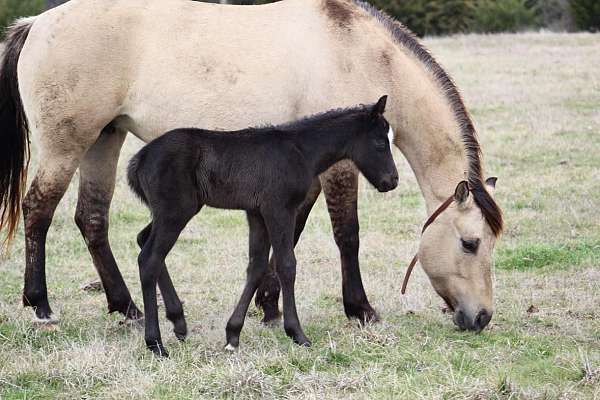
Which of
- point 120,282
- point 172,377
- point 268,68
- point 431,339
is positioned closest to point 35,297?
point 120,282

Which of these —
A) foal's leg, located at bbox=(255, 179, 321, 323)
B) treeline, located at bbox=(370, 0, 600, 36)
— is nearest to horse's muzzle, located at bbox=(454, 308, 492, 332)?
foal's leg, located at bbox=(255, 179, 321, 323)

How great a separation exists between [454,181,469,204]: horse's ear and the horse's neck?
0.57 ft

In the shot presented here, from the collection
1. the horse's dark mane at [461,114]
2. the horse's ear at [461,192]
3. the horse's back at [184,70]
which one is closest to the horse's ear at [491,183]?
the horse's dark mane at [461,114]

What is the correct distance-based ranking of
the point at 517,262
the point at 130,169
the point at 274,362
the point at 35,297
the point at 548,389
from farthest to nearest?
1. the point at 517,262
2. the point at 35,297
3. the point at 130,169
4. the point at 274,362
5. the point at 548,389

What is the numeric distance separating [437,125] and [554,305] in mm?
1542

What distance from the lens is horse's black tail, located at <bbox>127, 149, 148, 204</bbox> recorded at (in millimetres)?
5228

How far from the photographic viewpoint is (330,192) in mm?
6047

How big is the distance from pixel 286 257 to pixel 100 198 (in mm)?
1819

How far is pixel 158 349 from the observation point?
17.2 ft

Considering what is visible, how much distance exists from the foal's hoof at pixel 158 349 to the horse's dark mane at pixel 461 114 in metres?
2.20

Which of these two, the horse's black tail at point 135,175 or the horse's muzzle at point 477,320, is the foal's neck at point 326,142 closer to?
the horse's black tail at point 135,175

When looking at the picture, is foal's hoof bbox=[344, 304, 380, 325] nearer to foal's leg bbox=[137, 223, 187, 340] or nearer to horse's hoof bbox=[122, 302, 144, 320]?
foal's leg bbox=[137, 223, 187, 340]

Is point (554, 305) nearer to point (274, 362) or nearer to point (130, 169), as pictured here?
point (274, 362)

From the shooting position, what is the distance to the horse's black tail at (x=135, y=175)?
5.23 meters
